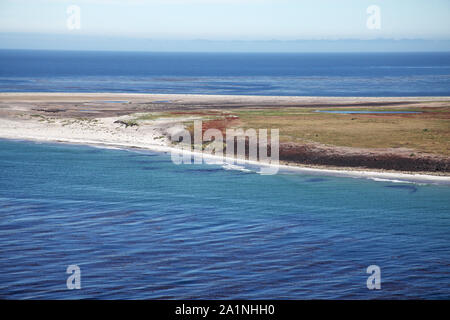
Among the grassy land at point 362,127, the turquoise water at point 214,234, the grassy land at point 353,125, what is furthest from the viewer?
the grassy land at point 353,125

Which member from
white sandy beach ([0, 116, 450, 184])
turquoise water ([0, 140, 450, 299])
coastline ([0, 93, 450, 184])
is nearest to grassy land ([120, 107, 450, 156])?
white sandy beach ([0, 116, 450, 184])

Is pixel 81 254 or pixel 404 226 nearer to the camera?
pixel 81 254

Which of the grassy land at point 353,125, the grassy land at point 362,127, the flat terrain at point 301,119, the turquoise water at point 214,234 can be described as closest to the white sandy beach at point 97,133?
the flat terrain at point 301,119

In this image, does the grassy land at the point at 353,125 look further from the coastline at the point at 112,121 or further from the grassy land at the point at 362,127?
A: the coastline at the point at 112,121

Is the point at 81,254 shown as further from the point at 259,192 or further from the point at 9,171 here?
the point at 9,171

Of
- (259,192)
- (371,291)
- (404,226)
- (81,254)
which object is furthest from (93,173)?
(371,291)
